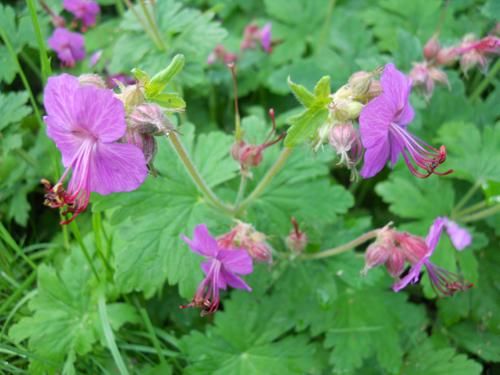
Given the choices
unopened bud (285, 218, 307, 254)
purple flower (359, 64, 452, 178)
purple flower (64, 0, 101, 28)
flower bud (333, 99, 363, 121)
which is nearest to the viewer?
purple flower (359, 64, 452, 178)

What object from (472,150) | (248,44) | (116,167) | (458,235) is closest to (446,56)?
(472,150)

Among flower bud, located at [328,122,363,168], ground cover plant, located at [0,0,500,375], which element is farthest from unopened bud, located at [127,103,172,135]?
flower bud, located at [328,122,363,168]

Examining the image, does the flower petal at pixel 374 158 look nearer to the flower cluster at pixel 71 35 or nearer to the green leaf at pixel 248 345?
the green leaf at pixel 248 345

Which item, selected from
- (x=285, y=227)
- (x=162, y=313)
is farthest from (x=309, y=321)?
(x=162, y=313)

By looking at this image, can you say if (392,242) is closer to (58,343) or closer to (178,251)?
(178,251)

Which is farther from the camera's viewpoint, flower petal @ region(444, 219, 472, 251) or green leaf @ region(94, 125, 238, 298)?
flower petal @ region(444, 219, 472, 251)

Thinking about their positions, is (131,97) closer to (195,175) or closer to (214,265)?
(195,175)

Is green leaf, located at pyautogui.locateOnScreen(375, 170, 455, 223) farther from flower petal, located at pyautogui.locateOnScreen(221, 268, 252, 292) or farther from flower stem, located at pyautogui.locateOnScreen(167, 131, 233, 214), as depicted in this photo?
flower petal, located at pyautogui.locateOnScreen(221, 268, 252, 292)
